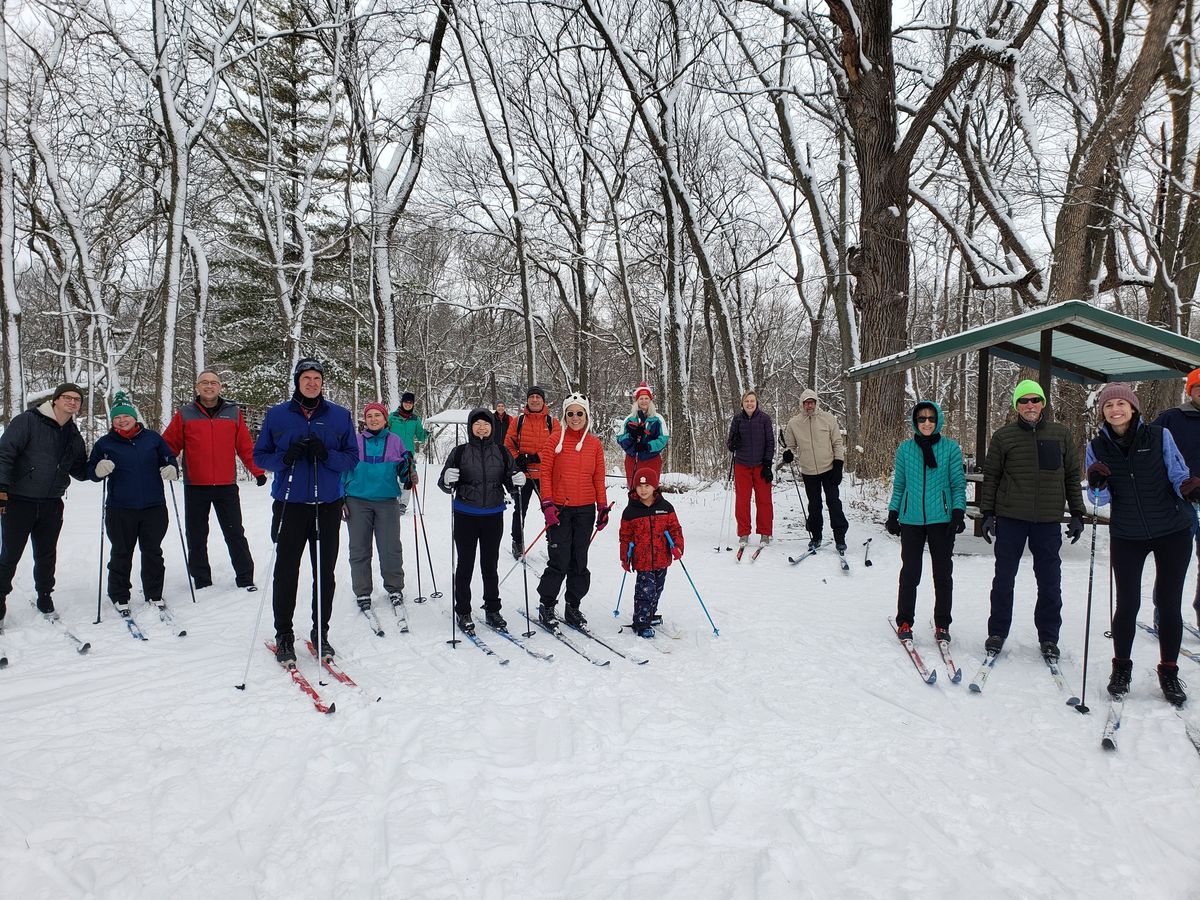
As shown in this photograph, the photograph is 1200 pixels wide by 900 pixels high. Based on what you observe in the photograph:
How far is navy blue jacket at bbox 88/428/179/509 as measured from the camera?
218 inches

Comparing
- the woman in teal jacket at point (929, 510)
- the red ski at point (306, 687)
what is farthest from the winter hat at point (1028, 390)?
the red ski at point (306, 687)

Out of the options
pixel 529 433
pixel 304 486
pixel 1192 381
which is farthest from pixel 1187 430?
pixel 304 486

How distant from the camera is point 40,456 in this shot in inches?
205

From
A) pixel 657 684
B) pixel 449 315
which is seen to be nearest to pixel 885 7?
pixel 657 684

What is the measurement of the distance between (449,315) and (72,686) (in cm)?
3108

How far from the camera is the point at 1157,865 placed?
8.41 feet

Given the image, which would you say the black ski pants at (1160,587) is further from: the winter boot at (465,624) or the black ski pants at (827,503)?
the winter boot at (465,624)

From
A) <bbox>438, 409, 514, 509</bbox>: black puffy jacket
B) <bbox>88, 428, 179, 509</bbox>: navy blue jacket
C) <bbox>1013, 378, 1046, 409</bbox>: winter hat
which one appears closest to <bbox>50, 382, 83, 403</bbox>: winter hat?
<bbox>88, 428, 179, 509</bbox>: navy blue jacket

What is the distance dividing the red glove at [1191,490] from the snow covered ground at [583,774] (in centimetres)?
128

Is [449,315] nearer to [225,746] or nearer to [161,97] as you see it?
[161,97]

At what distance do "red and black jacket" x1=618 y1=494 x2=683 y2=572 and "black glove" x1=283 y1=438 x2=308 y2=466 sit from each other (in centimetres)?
251

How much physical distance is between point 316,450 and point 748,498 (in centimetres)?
580

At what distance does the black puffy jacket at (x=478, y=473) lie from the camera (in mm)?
5203

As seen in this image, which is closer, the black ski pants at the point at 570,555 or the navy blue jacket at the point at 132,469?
the black ski pants at the point at 570,555
